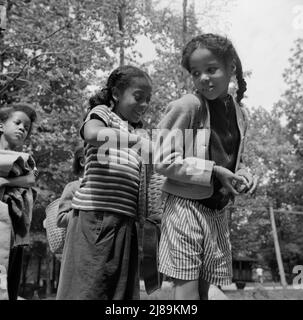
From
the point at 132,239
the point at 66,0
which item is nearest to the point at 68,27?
the point at 66,0

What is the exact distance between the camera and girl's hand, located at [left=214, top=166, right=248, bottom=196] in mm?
1896

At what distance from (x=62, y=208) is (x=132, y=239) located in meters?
0.71

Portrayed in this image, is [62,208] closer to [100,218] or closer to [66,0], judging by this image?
[100,218]

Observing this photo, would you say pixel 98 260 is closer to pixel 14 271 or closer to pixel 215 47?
pixel 215 47

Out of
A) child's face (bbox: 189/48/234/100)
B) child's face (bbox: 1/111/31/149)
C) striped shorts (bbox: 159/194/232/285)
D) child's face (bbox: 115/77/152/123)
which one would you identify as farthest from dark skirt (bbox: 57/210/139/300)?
child's face (bbox: 1/111/31/149)

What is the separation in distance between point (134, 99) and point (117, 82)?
162 millimetres

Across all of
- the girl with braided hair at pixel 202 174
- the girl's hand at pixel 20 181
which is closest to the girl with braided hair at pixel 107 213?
the girl with braided hair at pixel 202 174

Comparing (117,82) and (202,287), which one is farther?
(117,82)

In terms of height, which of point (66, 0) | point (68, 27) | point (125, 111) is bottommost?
point (125, 111)

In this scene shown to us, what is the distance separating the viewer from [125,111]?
2447 mm

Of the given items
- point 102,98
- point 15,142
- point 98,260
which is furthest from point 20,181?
point 98,260

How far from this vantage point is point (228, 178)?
190 cm

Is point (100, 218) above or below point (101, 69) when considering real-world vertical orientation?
below
